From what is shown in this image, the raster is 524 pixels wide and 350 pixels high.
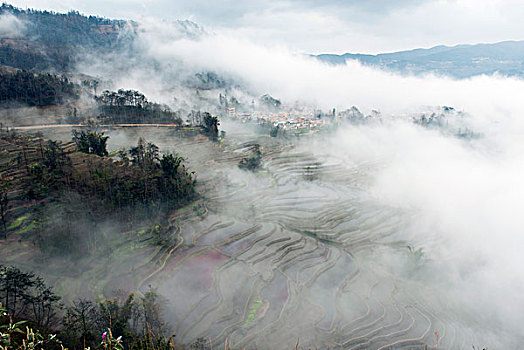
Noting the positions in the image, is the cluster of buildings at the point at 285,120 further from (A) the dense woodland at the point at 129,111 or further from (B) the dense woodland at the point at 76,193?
(B) the dense woodland at the point at 76,193

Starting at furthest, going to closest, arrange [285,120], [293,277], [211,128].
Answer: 1. [285,120]
2. [211,128]
3. [293,277]

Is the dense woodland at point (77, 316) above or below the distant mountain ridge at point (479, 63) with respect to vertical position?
below

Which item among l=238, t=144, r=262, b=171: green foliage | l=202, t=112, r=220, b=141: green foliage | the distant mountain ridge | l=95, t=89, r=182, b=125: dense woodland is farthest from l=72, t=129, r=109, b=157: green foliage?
→ the distant mountain ridge

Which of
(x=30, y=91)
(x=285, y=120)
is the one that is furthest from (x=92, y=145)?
(x=285, y=120)

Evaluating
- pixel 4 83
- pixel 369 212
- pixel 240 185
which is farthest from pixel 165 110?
pixel 369 212

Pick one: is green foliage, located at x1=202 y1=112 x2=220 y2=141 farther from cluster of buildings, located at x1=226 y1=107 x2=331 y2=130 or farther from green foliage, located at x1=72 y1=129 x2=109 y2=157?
green foliage, located at x1=72 y1=129 x2=109 y2=157

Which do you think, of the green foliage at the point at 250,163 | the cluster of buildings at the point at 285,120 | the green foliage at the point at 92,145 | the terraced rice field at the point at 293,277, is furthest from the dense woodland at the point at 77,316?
the cluster of buildings at the point at 285,120

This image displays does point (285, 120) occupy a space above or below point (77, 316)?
above

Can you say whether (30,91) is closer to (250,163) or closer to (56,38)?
(250,163)

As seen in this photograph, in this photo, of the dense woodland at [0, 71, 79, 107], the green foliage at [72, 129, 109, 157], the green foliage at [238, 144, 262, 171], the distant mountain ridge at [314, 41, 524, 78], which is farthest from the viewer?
the distant mountain ridge at [314, 41, 524, 78]

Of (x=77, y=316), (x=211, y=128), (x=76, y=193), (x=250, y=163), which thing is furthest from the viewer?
(x=211, y=128)
